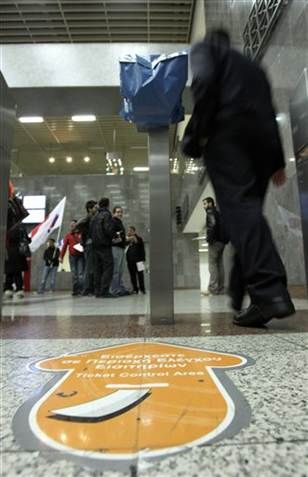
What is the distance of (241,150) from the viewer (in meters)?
1.64

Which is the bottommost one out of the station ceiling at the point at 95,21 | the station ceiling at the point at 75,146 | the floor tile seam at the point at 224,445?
the floor tile seam at the point at 224,445

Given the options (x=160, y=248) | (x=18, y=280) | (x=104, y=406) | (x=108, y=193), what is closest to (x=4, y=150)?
(x=160, y=248)

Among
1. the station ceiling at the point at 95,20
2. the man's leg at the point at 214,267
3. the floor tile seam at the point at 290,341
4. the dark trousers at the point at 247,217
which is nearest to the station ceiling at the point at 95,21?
the station ceiling at the point at 95,20

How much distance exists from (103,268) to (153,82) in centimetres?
419

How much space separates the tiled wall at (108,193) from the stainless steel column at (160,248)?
11.3 metres

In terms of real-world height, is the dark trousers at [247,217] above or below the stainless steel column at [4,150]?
below

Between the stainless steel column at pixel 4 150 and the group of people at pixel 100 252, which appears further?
the group of people at pixel 100 252

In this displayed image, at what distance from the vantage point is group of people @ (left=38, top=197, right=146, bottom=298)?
5.95 metres

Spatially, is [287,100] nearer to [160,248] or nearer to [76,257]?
[160,248]

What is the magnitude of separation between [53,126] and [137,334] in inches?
526

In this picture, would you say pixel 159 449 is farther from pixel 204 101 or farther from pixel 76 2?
pixel 76 2

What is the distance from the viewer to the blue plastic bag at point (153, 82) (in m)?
2.24

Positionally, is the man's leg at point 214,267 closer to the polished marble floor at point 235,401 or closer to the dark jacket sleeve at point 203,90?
the polished marble floor at point 235,401

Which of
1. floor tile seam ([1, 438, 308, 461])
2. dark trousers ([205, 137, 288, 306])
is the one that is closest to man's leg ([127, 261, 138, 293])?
dark trousers ([205, 137, 288, 306])
